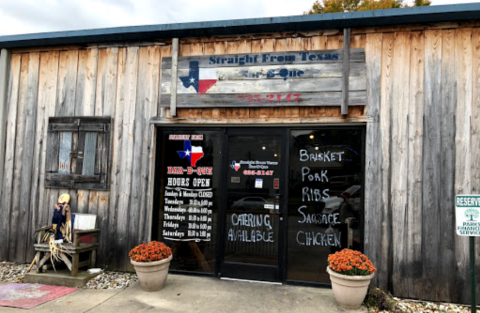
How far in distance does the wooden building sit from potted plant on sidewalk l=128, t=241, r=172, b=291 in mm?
784

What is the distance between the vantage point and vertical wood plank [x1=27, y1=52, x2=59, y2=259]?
6047mm

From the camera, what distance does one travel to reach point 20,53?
250 inches

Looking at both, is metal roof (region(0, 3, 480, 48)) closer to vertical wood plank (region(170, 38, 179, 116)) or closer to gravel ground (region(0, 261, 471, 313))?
vertical wood plank (region(170, 38, 179, 116))

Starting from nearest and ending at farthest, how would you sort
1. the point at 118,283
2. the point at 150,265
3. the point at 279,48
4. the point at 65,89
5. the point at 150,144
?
the point at 150,265
the point at 118,283
the point at 279,48
the point at 150,144
the point at 65,89

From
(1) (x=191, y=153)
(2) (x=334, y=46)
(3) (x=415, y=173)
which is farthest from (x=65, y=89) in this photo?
(3) (x=415, y=173)

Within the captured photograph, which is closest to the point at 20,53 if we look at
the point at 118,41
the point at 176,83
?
the point at 118,41

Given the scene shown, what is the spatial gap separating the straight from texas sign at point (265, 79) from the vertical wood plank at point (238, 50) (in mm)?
106

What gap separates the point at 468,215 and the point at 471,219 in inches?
1.9

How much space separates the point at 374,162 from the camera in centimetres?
495

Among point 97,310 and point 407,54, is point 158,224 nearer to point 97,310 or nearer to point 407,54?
point 97,310

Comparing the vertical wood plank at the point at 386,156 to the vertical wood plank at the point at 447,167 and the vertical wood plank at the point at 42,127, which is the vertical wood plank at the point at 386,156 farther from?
the vertical wood plank at the point at 42,127

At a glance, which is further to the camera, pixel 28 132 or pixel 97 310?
pixel 28 132

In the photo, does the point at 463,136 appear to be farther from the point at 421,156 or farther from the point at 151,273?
the point at 151,273

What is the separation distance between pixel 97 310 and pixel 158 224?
1.77 metres
